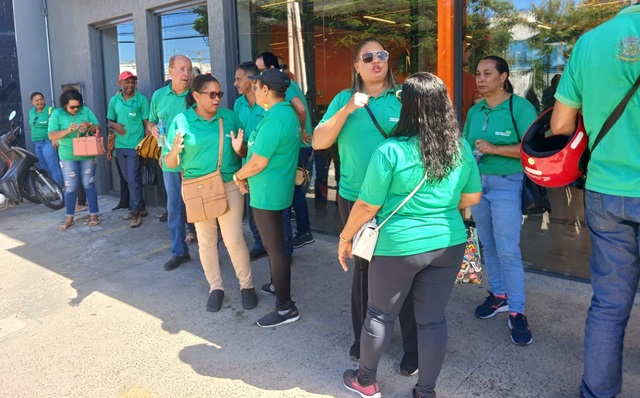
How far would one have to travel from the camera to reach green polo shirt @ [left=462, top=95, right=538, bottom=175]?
339 cm

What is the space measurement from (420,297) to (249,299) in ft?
6.14

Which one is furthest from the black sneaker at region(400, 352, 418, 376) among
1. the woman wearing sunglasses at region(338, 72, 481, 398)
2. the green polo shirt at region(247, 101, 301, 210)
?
the green polo shirt at region(247, 101, 301, 210)

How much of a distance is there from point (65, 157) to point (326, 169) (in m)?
3.17

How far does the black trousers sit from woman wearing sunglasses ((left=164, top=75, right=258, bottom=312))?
114cm

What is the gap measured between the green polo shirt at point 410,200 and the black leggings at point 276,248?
4.19 feet

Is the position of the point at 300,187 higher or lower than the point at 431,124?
lower

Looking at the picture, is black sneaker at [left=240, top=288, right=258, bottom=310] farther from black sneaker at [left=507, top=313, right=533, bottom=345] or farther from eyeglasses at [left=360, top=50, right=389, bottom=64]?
eyeglasses at [left=360, top=50, right=389, bottom=64]

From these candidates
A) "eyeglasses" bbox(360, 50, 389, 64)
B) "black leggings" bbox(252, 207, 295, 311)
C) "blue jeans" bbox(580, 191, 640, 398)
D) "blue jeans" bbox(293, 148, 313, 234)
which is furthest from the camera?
"blue jeans" bbox(293, 148, 313, 234)

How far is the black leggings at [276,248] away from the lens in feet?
12.2

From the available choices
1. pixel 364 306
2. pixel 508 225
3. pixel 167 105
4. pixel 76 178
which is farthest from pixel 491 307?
pixel 76 178

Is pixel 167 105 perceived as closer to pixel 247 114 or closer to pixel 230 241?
pixel 247 114

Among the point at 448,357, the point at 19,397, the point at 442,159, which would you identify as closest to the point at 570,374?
the point at 448,357

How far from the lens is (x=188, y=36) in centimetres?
701

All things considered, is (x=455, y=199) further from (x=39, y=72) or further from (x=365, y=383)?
(x=39, y=72)
